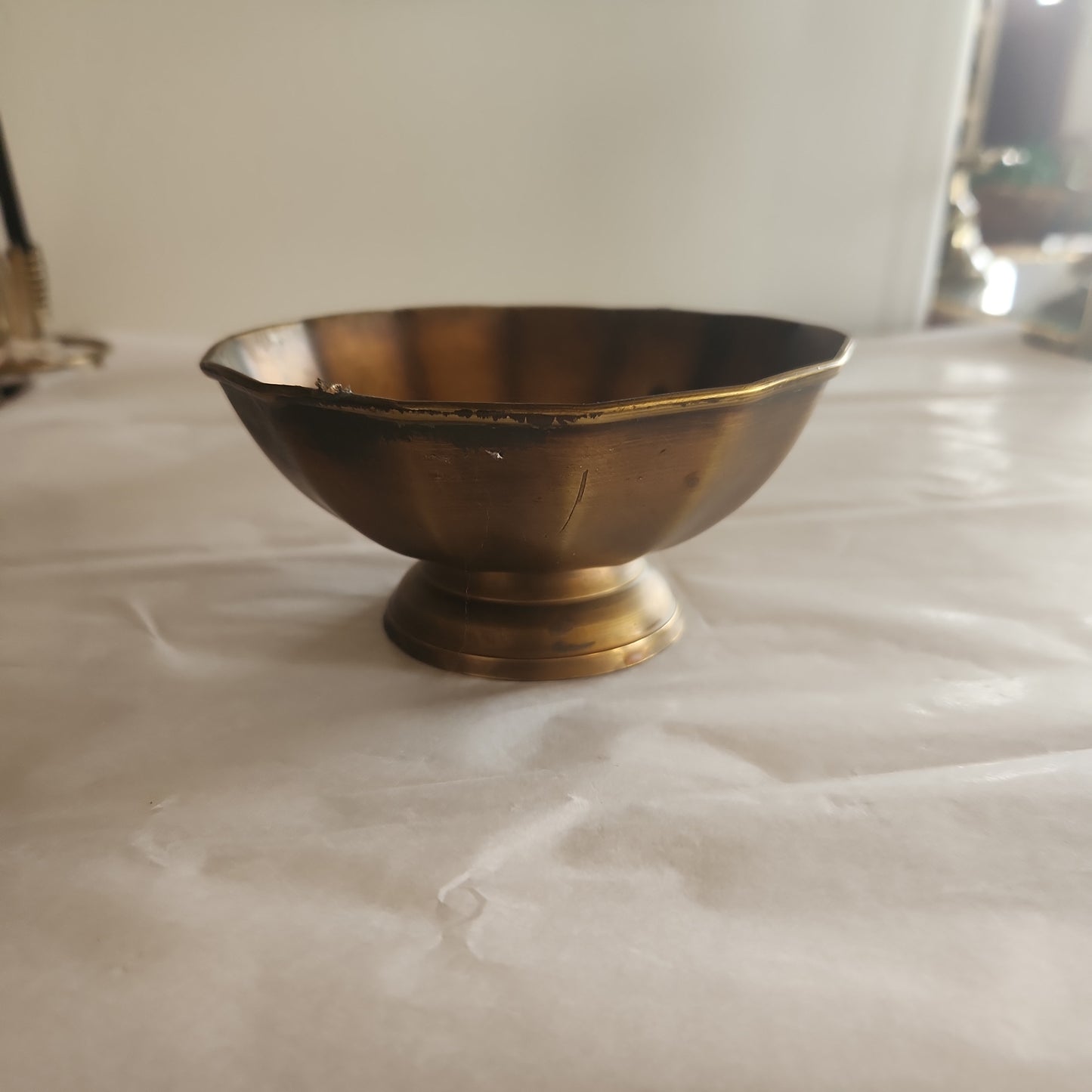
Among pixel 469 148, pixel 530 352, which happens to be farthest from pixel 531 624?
pixel 469 148

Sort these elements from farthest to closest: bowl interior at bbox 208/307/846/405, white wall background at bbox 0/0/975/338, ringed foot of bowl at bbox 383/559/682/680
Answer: white wall background at bbox 0/0/975/338 → bowl interior at bbox 208/307/846/405 → ringed foot of bowl at bbox 383/559/682/680

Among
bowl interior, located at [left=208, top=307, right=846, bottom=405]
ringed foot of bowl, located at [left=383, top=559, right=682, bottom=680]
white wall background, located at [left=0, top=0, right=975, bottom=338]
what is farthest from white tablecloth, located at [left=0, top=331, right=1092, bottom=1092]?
white wall background, located at [left=0, top=0, right=975, bottom=338]

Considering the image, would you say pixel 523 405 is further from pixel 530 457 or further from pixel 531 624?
pixel 531 624

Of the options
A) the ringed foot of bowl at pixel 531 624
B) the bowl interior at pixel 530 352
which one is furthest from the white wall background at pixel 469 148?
the ringed foot of bowl at pixel 531 624

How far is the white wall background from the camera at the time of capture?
3.42ft

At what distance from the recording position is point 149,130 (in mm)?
1061

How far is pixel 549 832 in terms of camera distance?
1.07 ft

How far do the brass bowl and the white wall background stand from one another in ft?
2.11

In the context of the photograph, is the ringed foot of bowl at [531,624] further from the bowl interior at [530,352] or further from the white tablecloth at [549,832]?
the bowl interior at [530,352]

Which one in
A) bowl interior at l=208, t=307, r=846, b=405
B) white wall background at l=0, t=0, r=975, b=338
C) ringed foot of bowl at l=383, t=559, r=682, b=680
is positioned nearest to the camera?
ringed foot of bowl at l=383, t=559, r=682, b=680

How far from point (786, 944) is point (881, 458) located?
2.00 ft

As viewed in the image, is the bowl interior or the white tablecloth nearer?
the white tablecloth

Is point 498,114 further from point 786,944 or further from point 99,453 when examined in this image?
point 786,944

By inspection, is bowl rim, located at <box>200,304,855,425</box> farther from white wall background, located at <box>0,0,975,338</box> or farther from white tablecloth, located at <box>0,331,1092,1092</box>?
white wall background, located at <box>0,0,975,338</box>
